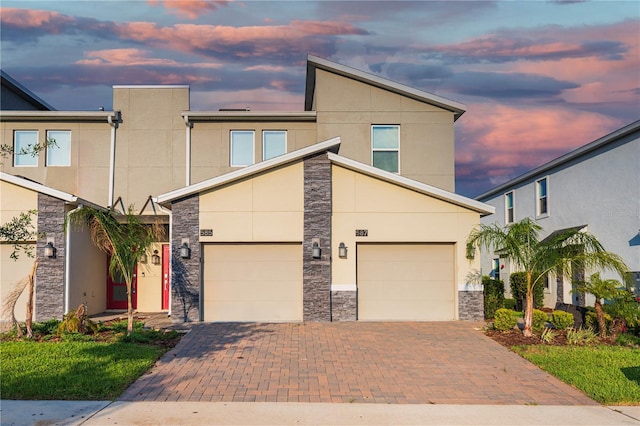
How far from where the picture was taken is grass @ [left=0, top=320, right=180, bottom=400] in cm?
870

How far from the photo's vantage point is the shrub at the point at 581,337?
13031mm

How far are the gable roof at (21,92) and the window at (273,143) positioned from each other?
34.1 ft

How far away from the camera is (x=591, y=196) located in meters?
19.7

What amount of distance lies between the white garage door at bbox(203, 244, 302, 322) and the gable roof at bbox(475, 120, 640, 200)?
10.6 meters

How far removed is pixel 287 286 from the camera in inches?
647

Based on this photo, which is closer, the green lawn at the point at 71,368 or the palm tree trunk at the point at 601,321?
the green lawn at the point at 71,368

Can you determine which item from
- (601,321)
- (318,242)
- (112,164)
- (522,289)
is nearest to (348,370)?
(318,242)

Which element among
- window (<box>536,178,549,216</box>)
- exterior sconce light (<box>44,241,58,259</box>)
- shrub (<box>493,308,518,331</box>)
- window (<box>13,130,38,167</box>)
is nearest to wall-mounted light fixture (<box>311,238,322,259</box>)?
shrub (<box>493,308,518,331</box>)

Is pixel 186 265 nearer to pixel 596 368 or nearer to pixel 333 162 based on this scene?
pixel 333 162

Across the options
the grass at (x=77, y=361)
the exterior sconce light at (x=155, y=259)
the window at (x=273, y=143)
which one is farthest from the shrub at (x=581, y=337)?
the exterior sconce light at (x=155, y=259)

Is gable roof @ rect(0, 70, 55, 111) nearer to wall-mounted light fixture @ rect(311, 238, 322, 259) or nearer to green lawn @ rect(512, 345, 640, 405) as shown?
wall-mounted light fixture @ rect(311, 238, 322, 259)

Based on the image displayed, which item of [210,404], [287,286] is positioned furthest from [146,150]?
[210,404]

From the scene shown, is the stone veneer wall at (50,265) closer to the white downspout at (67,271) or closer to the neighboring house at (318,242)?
the white downspout at (67,271)

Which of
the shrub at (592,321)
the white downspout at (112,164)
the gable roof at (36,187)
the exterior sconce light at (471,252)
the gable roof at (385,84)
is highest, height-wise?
the gable roof at (385,84)
